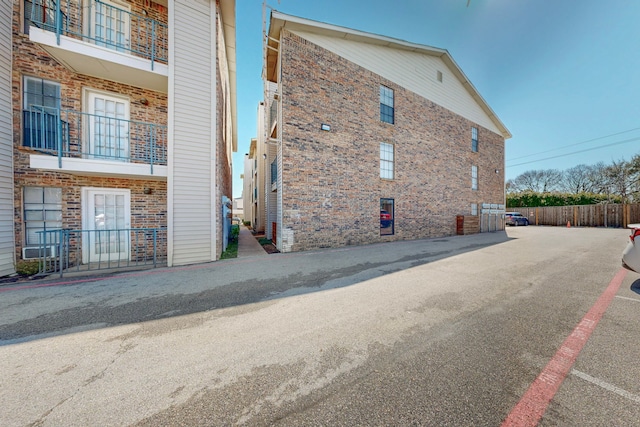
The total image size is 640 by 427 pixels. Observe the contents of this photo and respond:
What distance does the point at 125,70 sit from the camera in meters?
6.16

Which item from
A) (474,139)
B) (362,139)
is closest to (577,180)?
(474,139)

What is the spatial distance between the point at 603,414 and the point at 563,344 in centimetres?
116

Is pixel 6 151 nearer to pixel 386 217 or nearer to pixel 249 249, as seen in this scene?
pixel 249 249

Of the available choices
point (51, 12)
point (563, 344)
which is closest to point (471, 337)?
point (563, 344)

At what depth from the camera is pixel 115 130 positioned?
258 inches

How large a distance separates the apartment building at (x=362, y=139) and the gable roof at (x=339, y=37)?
0.15 ft

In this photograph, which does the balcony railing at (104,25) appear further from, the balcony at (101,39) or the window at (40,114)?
the window at (40,114)

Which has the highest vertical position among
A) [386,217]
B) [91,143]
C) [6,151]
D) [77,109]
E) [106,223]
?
[77,109]

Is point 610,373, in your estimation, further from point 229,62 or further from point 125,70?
point 229,62

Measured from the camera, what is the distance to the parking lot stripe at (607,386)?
1.89 metres

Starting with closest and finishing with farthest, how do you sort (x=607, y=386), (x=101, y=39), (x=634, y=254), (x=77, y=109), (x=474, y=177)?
(x=607, y=386) → (x=634, y=254) → (x=77, y=109) → (x=101, y=39) → (x=474, y=177)

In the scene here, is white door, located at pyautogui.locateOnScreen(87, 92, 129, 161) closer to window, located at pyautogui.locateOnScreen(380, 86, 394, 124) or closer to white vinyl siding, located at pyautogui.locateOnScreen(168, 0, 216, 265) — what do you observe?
white vinyl siding, located at pyautogui.locateOnScreen(168, 0, 216, 265)

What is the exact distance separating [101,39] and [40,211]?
16.6 feet

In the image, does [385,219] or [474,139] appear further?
[474,139]
